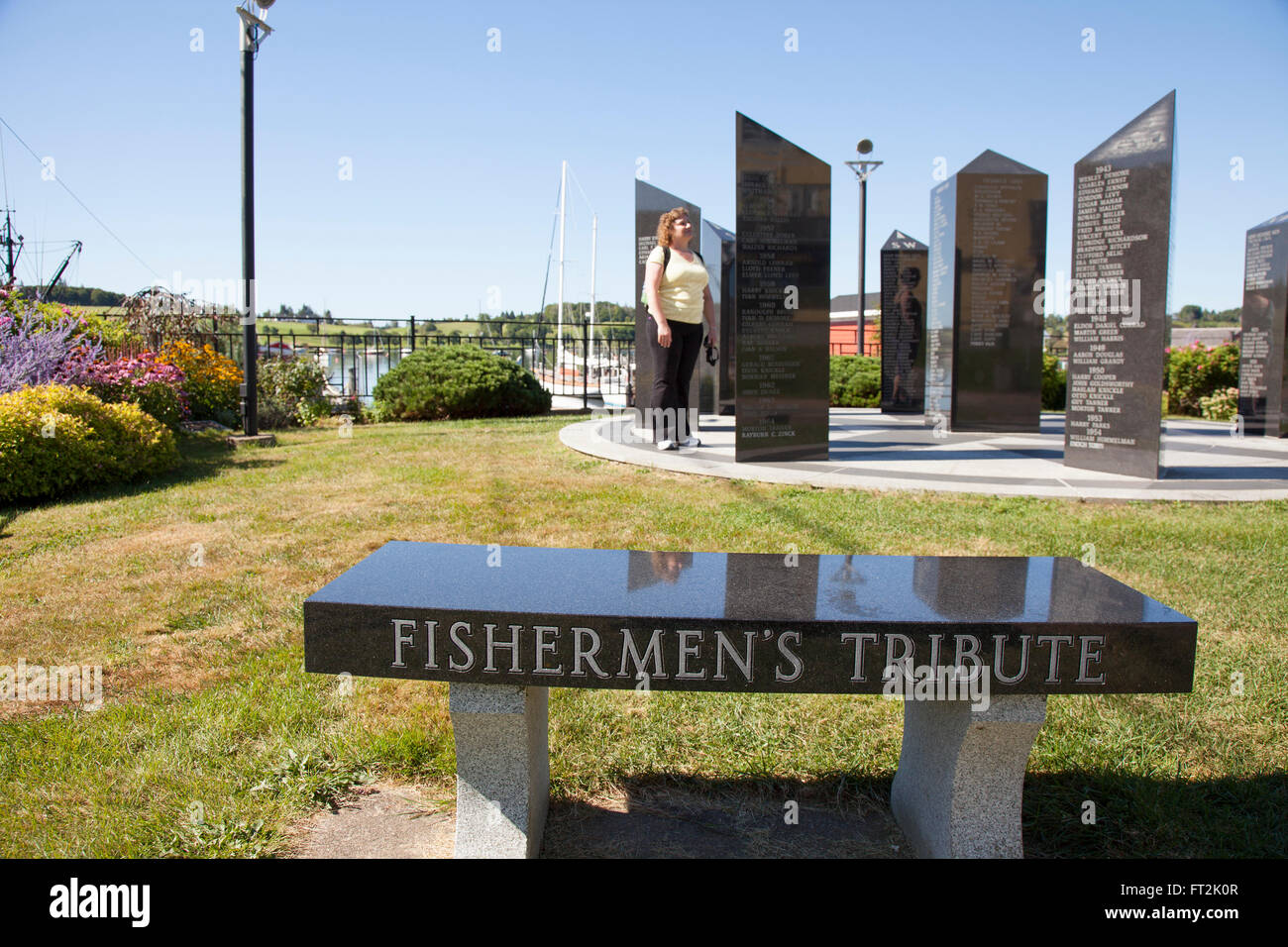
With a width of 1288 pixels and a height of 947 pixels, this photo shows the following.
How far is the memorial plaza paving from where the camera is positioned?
25.5ft

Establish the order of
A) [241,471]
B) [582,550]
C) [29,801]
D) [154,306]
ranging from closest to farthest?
[29,801]
[582,550]
[241,471]
[154,306]

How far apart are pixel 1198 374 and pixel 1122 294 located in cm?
1144

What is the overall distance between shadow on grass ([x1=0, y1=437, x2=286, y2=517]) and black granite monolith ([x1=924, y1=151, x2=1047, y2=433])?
8743mm

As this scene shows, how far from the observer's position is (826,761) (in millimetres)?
3438

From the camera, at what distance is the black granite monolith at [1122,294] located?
25.7 ft

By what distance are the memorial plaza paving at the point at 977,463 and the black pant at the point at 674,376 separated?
371 millimetres

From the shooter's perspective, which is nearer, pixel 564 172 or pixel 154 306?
pixel 154 306

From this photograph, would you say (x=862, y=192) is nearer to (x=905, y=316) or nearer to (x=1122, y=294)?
(x=905, y=316)

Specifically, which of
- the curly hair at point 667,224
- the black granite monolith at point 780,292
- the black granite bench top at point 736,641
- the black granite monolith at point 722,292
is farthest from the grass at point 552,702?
the black granite monolith at point 722,292

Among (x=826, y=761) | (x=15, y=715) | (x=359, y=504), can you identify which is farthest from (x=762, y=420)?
(x=15, y=715)

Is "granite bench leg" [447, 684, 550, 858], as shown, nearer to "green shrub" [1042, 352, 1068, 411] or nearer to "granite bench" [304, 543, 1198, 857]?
"granite bench" [304, 543, 1198, 857]
